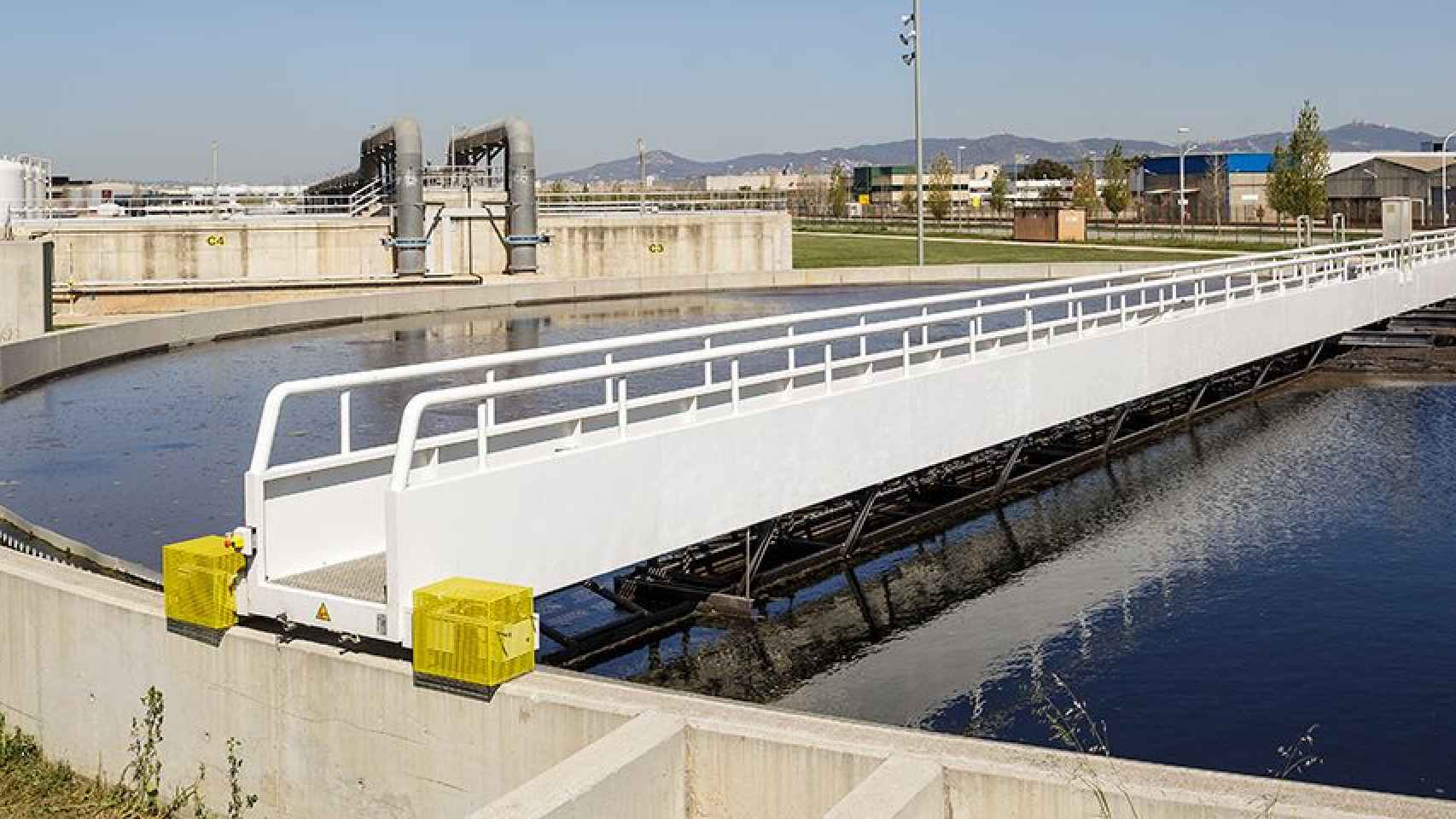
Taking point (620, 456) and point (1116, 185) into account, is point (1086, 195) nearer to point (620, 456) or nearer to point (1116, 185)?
point (1116, 185)

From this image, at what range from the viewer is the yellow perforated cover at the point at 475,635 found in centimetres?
932

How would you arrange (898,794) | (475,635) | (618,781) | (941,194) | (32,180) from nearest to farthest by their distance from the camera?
(898,794) → (618,781) → (475,635) → (32,180) → (941,194)

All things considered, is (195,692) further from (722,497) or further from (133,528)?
(133,528)

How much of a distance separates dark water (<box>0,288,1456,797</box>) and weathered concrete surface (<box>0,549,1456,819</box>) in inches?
161

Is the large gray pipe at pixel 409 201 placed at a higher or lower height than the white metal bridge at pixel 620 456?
higher

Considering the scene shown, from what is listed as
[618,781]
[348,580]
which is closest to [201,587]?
[348,580]

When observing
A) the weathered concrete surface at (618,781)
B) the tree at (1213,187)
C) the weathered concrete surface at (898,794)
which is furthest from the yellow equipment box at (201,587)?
the tree at (1213,187)

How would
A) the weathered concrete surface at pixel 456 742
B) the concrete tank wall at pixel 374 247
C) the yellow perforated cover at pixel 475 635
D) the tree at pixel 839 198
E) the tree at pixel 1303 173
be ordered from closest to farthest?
the weathered concrete surface at pixel 456 742 → the yellow perforated cover at pixel 475 635 → the concrete tank wall at pixel 374 247 → the tree at pixel 1303 173 → the tree at pixel 839 198

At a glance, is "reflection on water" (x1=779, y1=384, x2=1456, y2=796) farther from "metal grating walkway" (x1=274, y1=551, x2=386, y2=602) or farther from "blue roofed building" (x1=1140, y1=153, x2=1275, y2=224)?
"blue roofed building" (x1=1140, y1=153, x2=1275, y2=224)

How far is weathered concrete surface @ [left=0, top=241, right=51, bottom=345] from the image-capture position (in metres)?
33.2

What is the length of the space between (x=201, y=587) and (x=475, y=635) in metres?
2.26

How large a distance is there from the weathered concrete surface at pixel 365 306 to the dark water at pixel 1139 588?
4510 millimetres

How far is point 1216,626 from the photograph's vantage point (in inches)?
584

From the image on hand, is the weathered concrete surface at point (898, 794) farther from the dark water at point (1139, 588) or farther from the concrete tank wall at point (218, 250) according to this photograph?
the concrete tank wall at point (218, 250)
